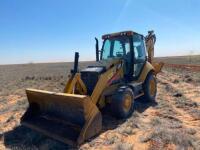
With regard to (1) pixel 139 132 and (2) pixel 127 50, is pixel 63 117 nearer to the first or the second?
(1) pixel 139 132

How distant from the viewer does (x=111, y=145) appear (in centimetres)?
559

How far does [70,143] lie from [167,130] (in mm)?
2597

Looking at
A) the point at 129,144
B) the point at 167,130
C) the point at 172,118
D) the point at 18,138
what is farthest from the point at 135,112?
the point at 18,138

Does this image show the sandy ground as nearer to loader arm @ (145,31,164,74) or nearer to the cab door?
the cab door

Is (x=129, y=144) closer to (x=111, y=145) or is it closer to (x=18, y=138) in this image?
(x=111, y=145)

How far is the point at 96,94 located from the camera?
264 inches

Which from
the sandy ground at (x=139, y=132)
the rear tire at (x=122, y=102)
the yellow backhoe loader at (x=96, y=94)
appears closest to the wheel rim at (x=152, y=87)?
the yellow backhoe loader at (x=96, y=94)

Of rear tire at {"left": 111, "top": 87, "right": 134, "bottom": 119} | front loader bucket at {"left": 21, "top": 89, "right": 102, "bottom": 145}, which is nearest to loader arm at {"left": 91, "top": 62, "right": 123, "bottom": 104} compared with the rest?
rear tire at {"left": 111, "top": 87, "right": 134, "bottom": 119}

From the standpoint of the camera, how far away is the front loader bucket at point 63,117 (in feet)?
18.4

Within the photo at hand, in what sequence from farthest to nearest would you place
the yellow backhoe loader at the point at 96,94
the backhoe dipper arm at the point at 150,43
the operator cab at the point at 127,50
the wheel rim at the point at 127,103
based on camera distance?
the backhoe dipper arm at the point at 150,43 < the operator cab at the point at 127,50 < the wheel rim at the point at 127,103 < the yellow backhoe loader at the point at 96,94

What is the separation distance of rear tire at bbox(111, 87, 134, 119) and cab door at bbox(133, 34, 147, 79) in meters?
1.48

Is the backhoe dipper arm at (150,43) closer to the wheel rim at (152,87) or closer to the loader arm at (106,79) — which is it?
the wheel rim at (152,87)

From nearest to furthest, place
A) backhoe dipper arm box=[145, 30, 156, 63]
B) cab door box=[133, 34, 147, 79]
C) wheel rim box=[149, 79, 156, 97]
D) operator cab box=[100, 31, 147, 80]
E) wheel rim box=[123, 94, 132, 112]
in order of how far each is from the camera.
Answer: wheel rim box=[123, 94, 132, 112], operator cab box=[100, 31, 147, 80], cab door box=[133, 34, 147, 79], wheel rim box=[149, 79, 156, 97], backhoe dipper arm box=[145, 30, 156, 63]

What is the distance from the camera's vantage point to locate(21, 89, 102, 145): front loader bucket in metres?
5.62
